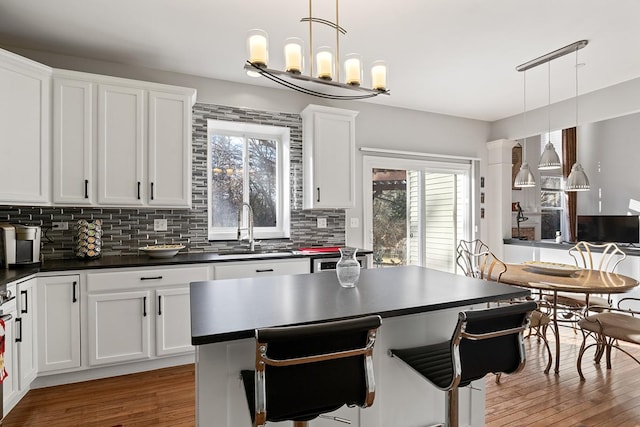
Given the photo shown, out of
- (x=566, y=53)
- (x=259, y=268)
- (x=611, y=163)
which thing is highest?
(x=566, y=53)

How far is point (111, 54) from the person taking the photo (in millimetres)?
3197

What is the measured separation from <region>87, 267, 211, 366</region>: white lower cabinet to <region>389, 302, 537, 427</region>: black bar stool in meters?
2.17

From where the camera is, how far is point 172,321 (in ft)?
9.95

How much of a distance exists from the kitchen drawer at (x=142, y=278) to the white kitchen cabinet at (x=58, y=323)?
134 mm

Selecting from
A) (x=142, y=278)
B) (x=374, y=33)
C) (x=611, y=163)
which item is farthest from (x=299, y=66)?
(x=611, y=163)

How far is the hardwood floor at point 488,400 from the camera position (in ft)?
7.47

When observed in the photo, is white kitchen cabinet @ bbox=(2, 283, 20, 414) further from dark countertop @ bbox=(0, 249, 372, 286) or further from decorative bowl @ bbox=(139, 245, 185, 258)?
decorative bowl @ bbox=(139, 245, 185, 258)

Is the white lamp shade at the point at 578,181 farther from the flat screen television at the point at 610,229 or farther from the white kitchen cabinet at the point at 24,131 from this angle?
the white kitchen cabinet at the point at 24,131

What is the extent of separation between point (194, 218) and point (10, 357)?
1.78 meters

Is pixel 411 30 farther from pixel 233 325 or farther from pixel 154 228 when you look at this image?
pixel 154 228

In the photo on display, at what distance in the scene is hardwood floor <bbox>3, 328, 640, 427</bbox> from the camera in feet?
7.47

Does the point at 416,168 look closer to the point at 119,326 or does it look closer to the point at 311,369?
the point at 119,326

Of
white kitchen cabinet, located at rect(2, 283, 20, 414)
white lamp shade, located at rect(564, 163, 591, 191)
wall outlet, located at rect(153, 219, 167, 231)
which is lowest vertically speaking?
white kitchen cabinet, located at rect(2, 283, 20, 414)

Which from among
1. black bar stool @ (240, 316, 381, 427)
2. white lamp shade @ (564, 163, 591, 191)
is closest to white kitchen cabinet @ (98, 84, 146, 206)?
black bar stool @ (240, 316, 381, 427)
